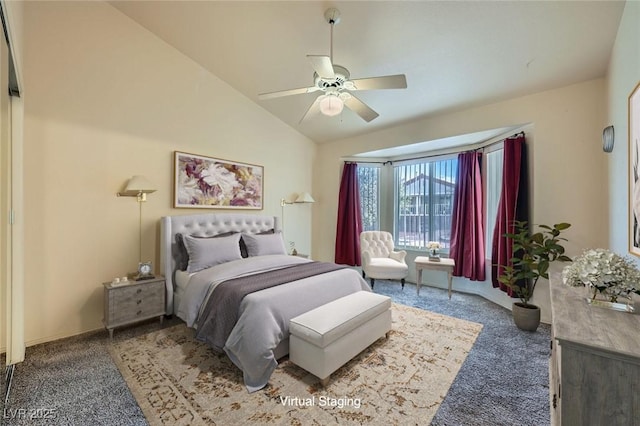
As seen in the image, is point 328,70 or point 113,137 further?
point 113,137

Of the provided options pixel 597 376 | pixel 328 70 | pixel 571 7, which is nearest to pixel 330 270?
pixel 328 70

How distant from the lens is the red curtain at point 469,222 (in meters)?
3.97

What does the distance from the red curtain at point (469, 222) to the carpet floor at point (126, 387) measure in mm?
1243

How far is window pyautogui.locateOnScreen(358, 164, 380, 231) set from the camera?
17.4ft

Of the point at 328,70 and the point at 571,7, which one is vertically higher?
the point at 571,7

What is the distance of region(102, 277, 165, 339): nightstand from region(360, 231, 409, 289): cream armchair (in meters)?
2.95

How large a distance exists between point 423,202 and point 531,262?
2237 mm

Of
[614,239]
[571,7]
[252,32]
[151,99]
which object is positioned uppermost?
[252,32]

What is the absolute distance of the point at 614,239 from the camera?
237cm

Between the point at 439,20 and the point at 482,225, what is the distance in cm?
291

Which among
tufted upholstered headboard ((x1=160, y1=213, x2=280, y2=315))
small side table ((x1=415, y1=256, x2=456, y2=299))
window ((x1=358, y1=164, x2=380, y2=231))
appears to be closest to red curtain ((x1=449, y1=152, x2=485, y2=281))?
small side table ((x1=415, y1=256, x2=456, y2=299))

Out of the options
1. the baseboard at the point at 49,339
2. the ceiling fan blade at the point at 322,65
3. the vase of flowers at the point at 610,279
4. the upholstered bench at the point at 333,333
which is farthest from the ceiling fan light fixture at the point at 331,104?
the baseboard at the point at 49,339

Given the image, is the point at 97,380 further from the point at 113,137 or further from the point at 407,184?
the point at 407,184

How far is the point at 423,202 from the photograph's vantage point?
4898mm
